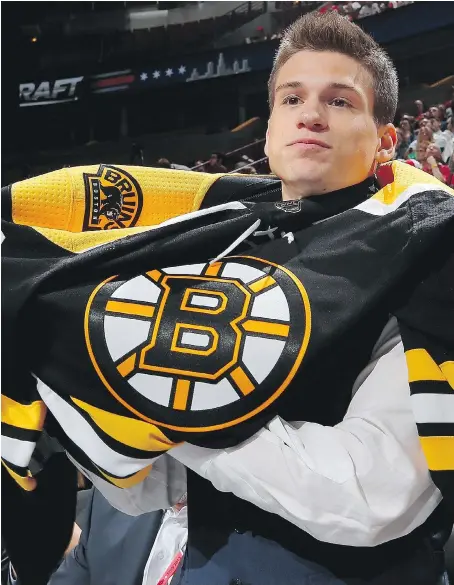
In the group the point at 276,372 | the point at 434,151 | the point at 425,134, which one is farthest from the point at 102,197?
the point at 425,134

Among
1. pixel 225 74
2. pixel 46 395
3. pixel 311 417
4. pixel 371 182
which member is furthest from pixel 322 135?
pixel 225 74

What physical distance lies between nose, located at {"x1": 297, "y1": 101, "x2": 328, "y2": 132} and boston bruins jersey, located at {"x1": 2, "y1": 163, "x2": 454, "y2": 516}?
116mm

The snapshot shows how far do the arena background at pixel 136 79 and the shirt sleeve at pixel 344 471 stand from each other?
669cm

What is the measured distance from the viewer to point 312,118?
0.77m

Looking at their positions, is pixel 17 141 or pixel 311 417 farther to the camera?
pixel 17 141

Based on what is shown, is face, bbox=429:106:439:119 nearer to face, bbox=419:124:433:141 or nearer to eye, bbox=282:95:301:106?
face, bbox=419:124:433:141

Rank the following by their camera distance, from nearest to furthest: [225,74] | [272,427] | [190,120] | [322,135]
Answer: [272,427]
[322,135]
[225,74]
[190,120]

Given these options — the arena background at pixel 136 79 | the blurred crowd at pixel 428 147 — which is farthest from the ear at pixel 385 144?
the arena background at pixel 136 79

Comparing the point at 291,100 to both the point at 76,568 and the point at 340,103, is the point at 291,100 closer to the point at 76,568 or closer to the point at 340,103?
the point at 340,103

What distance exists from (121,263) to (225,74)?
7.57m

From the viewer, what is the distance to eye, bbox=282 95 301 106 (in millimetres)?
808

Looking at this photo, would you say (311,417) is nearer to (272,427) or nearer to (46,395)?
(272,427)

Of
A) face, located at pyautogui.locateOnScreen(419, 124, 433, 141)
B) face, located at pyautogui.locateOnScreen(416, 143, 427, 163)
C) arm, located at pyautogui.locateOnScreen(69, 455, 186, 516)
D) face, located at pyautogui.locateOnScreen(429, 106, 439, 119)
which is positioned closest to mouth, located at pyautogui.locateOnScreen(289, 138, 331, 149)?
arm, located at pyautogui.locateOnScreen(69, 455, 186, 516)

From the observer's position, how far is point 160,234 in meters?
0.72
